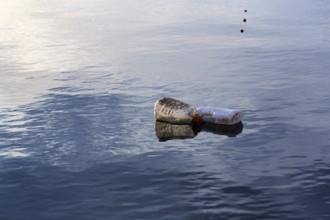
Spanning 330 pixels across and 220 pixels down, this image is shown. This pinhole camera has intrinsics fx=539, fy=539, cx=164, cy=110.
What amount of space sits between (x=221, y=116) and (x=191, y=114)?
224cm

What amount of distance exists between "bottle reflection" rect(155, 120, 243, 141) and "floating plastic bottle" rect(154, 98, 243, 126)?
0.31 metres

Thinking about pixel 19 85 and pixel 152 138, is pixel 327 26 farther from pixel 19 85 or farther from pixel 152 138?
pixel 152 138

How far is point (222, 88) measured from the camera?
50375 millimetres

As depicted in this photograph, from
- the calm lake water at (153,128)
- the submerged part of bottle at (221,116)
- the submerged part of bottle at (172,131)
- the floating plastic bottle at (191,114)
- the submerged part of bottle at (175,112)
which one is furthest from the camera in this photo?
the submerged part of bottle at (175,112)

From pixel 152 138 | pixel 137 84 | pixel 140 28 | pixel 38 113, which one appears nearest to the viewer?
pixel 152 138

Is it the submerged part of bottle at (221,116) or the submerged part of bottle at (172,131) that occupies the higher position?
the submerged part of bottle at (221,116)

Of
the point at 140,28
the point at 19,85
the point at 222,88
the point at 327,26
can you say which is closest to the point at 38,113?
the point at 19,85

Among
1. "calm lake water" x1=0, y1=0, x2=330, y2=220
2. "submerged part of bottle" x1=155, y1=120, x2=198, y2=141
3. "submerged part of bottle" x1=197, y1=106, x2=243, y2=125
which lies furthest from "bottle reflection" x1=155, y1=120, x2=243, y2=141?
"calm lake water" x1=0, y1=0, x2=330, y2=220

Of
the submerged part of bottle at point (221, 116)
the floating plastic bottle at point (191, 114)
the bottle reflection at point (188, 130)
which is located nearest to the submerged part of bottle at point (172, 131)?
the bottle reflection at point (188, 130)

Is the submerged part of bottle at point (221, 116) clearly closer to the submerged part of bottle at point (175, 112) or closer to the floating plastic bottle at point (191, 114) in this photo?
the floating plastic bottle at point (191, 114)

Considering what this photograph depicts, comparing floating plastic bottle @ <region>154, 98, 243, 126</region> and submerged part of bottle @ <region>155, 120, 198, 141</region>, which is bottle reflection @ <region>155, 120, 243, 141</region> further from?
floating plastic bottle @ <region>154, 98, 243, 126</region>

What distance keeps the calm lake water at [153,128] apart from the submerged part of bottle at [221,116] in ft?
3.39

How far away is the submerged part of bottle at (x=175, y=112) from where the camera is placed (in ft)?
131

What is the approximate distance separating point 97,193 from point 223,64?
1422 inches
